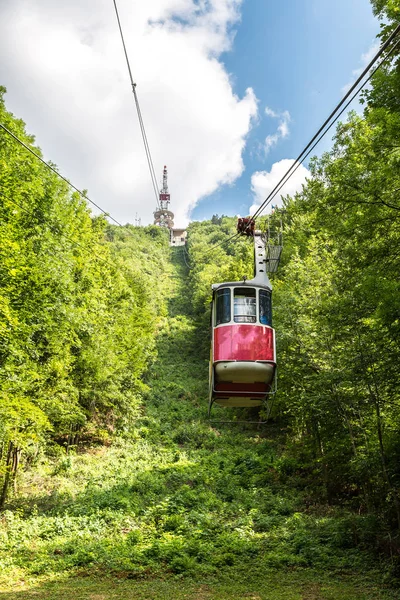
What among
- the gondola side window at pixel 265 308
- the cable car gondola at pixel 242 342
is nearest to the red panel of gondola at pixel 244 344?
the cable car gondola at pixel 242 342

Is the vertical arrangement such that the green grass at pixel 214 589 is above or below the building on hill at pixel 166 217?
below

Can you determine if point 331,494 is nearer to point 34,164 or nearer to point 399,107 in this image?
point 399,107

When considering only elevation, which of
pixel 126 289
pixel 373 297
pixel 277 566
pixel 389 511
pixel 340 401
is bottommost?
pixel 277 566

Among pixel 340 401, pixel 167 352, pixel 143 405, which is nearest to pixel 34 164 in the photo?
pixel 340 401

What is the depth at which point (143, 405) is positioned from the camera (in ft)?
109

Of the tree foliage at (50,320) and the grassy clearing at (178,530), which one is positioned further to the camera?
the tree foliage at (50,320)

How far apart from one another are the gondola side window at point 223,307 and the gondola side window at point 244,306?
0.52 ft

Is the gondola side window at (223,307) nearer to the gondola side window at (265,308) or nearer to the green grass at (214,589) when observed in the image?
the gondola side window at (265,308)

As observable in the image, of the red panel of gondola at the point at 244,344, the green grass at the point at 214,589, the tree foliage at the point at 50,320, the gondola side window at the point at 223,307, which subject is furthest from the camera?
the tree foliage at the point at 50,320

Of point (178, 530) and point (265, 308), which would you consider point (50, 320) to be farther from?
point (178, 530)

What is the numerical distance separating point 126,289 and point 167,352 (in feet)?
59.4

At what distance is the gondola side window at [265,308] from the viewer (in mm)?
10883

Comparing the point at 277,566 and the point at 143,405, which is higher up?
the point at 143,405

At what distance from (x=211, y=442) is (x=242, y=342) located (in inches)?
711
